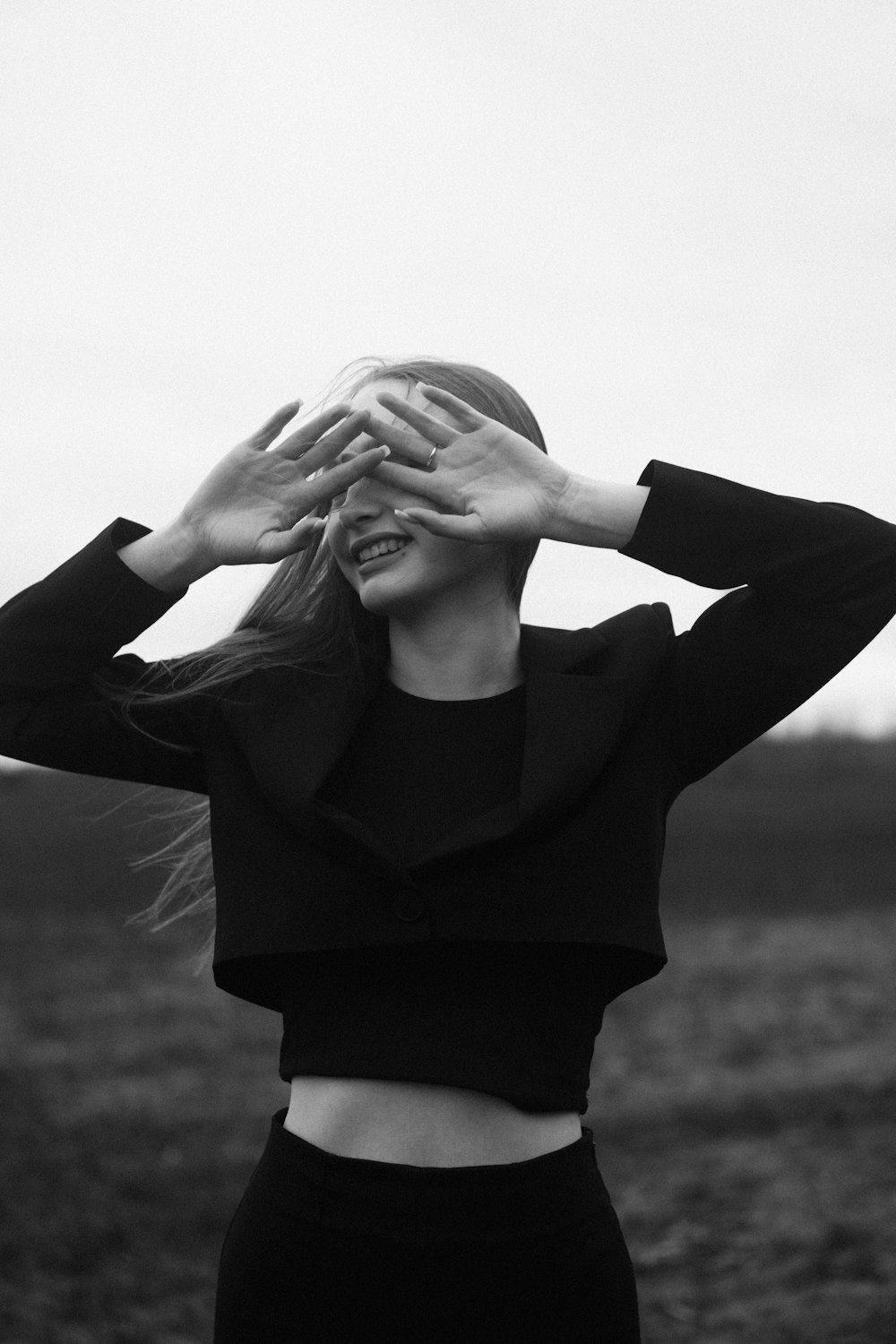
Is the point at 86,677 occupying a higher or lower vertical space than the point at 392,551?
lower

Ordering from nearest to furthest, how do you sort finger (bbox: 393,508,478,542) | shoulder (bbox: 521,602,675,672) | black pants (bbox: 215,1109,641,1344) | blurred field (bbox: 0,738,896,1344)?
black pants (bbox: 215,1109,641,1344) < finger (bbox: 393,508,478,542) < shoulder (bbox: 521,602,675,672) < blurred field (bbox: 0,738,896,1344)

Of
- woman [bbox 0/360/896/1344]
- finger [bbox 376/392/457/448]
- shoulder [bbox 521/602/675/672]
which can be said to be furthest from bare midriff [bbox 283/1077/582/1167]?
finger [bbox 376/392/457/448]

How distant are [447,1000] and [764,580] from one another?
2.30 feet

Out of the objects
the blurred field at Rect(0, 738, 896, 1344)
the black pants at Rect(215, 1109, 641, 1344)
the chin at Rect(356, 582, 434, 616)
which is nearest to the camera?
the black pants at Rect(215, 1109, 641, 1344)

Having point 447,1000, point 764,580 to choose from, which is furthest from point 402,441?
point 447,1000

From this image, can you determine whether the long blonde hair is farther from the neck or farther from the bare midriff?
the bare midriff

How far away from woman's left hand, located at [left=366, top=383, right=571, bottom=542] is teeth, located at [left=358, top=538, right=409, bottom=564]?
6 cm

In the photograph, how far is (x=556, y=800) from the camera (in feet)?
6.33

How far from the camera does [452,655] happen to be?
2.17 metres

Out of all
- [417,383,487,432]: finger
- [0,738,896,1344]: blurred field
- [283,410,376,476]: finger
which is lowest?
[0,738,896,1344]: blurred field

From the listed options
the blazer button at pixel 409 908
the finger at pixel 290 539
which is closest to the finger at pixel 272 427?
the finger at pixel 290 539

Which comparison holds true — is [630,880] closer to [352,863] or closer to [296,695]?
[352,863]

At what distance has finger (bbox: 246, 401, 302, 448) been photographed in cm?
211

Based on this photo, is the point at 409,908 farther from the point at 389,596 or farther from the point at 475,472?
the point at 475,472
